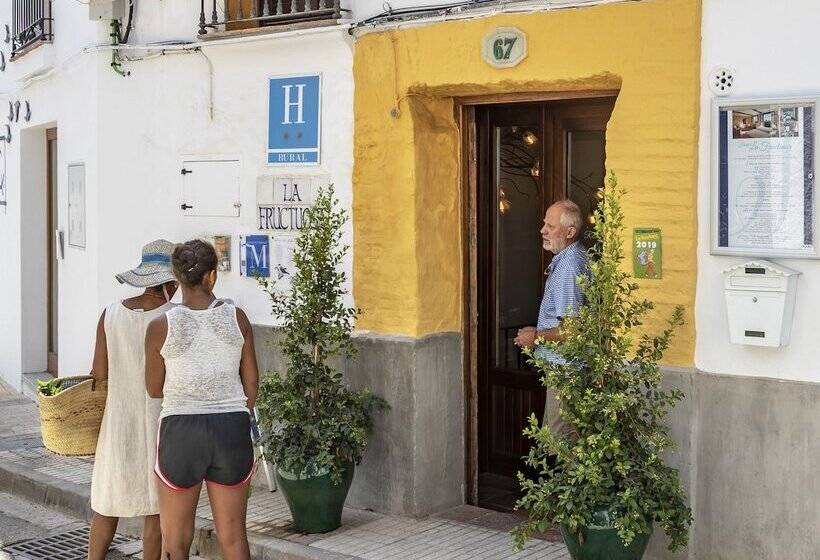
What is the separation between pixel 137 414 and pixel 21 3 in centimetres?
741

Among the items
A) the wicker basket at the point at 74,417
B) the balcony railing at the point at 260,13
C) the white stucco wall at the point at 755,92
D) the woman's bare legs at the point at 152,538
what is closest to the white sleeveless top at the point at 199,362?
the wicker basket at the point at 74,417

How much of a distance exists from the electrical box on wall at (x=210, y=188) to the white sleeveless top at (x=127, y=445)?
255 centimetres

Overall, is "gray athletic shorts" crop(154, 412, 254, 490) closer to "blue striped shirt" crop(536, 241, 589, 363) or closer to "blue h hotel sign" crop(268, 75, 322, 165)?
"blue striped shirt" crop(536, 241, 589, 363)

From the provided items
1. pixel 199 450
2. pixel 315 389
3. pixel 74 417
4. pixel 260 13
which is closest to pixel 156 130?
pixel 260 13

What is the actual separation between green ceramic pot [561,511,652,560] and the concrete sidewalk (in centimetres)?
92

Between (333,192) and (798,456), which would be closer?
(798,456)

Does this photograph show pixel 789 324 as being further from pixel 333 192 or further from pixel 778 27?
pixel 333 192

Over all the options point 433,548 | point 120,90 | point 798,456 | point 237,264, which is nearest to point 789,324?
point 798,456

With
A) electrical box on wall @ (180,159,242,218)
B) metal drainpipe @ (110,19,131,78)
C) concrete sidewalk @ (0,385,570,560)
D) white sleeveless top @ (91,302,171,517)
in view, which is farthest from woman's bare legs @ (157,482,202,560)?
metal drainpipe @ (110,19,131,78)

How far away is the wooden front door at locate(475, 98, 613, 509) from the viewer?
7.48 metres

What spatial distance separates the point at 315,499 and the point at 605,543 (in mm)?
1946

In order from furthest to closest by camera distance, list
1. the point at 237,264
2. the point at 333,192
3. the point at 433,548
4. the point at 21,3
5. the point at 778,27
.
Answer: the point at 21,3 → the point at 237,264 → the point at 333,192 → the point at 433,548 → the point at 778,27

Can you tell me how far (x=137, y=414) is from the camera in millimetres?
6207

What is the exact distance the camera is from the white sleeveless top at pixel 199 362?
5504mm
